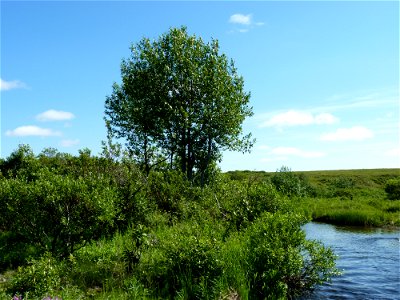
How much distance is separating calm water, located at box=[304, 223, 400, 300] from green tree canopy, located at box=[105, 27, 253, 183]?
1203cm

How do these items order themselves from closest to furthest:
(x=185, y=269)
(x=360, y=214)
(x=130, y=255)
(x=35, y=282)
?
(x=35, y=282), (x=185, y=269), (x=130, y=255), (x=360, y=214)

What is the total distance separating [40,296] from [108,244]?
5628mm

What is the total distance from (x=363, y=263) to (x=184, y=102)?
2094 centimetres

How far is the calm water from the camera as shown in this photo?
1441 centimetres

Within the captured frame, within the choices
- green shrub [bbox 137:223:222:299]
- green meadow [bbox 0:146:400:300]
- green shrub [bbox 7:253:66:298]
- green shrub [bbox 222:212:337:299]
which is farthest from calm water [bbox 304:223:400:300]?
green shrub [bbox 7:253:66:298]

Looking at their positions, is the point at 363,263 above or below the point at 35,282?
below

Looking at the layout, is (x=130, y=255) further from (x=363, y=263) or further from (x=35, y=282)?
(x=363, y=263)

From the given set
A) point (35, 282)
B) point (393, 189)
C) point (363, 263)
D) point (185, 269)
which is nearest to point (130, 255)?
point (185, 269)

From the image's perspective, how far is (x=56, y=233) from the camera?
1359cm

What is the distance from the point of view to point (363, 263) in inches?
754

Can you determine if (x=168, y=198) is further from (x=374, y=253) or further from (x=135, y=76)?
(x=135, y=76)

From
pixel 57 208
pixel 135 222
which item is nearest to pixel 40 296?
pixel 57 208

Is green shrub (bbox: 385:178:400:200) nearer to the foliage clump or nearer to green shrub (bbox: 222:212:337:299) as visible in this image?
the foliage clump

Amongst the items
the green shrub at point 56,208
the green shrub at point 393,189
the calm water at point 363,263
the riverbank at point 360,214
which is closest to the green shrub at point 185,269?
the green shrub at point 56,208
